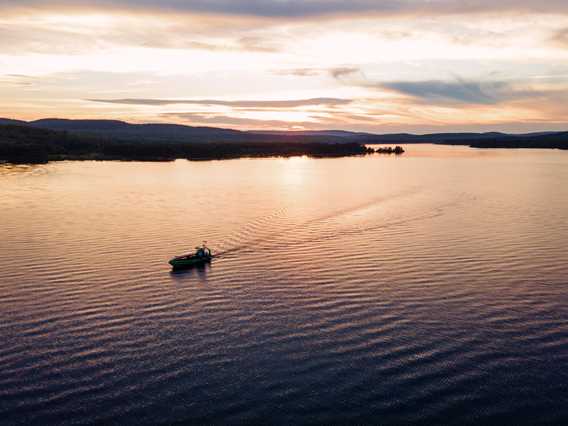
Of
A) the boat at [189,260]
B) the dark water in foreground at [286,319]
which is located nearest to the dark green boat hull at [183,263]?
the boat at [189,260]

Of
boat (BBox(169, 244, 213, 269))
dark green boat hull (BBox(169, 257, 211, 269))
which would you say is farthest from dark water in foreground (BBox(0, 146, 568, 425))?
boat (BBox(169, 244, 213, 269))

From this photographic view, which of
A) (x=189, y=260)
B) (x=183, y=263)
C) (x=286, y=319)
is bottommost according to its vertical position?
(x=286, y=319)

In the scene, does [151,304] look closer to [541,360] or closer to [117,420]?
[117,420]

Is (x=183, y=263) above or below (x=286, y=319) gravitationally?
above

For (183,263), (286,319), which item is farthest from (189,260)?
(286,319)

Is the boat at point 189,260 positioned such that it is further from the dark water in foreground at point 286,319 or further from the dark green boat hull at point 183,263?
the dark water in foreground at point 286,319

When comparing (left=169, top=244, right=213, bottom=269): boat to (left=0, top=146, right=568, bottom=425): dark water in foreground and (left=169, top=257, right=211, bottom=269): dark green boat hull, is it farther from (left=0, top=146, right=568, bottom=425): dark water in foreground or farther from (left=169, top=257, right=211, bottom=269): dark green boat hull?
(left=0, top=146, right=568, bottom=425): dark water in foreground

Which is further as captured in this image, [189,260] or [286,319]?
[189,260]

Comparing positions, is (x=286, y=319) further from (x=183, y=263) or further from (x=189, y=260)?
(x=183, y=263)

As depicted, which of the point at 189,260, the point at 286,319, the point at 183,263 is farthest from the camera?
the point at 189,260
